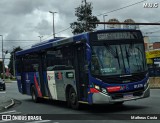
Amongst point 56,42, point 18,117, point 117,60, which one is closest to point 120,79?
point 117,60

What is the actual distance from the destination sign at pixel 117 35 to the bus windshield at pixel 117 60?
0.92 ft

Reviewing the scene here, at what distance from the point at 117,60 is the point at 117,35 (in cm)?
104

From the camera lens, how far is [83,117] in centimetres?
1310

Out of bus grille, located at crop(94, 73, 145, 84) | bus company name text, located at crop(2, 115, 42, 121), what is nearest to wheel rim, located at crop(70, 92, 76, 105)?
bus company name text, located at crop(2, 115, 42, 121)

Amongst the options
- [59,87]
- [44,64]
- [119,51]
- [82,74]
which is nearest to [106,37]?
[119,51]

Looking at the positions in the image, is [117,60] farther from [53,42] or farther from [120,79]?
[53,42]

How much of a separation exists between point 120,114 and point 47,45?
6.03m

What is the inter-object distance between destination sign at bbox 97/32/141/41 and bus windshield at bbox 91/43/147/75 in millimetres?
281

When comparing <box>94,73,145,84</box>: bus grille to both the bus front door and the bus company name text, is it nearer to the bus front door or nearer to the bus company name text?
the bus front door

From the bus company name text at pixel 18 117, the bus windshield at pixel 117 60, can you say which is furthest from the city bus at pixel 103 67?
the bus company name text at pixel 18 117

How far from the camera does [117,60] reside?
45.9 feet

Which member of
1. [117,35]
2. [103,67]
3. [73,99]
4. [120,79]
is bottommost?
[73,99]

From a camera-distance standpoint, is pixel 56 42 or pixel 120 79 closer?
pixel 120 79

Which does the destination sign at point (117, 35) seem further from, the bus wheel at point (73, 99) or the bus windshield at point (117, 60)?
the bus wheel at point (73, 99)
